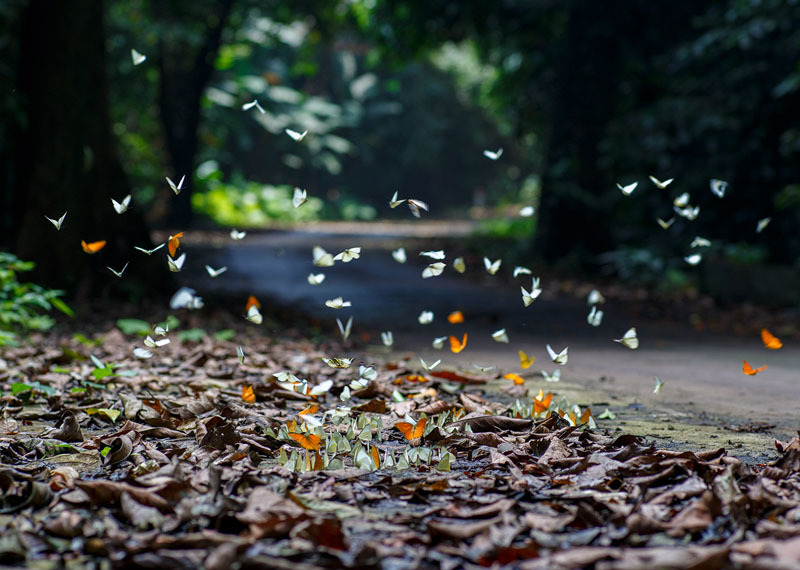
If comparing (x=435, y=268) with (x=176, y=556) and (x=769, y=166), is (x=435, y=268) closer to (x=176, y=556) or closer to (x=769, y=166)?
(x=176, y=556)

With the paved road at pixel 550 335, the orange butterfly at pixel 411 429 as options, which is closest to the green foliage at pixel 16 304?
the paved road at pixel 550 335

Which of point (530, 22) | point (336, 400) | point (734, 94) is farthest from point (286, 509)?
point (530, 22)

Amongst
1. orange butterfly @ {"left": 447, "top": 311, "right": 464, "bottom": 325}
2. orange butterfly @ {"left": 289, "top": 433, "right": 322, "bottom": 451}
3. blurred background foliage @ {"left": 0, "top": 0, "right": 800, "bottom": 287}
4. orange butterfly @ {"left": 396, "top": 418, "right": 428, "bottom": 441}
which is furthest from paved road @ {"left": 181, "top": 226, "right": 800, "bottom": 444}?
blurred background foliage @ {"left": 0, "top": 0, "right": 800, "bottom": 287}

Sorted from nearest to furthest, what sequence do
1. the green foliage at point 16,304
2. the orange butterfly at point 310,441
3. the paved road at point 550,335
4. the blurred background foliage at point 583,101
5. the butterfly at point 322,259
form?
the orange butterfly at point 310,441
the butterfly at point 322,259
the paved road at point 550,335
the green foliage at point 16,304
the blurred background foliage at point 583,101

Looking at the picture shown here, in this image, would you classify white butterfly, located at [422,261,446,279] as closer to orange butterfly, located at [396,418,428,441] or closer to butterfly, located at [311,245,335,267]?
butterfly, located at [311,245,335,267]

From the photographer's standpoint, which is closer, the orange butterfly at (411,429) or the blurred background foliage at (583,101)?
the orange butterfly at (411,429)

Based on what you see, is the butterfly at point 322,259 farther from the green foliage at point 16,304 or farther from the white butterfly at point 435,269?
the green foliage at point 16,304
